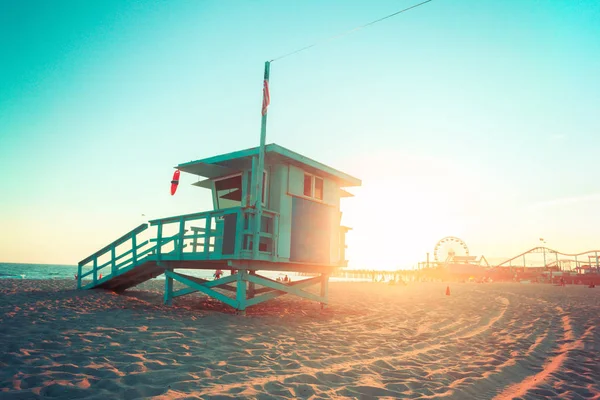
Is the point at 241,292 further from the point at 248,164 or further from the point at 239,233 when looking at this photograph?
the point at 248,164

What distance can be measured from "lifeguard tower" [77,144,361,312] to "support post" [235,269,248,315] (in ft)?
0.09

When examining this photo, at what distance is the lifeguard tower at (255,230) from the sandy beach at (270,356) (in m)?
1.63

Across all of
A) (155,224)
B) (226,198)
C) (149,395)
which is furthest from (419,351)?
(155,224)

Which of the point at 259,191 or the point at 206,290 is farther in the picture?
the point at 206,290

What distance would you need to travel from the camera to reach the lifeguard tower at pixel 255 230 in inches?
418

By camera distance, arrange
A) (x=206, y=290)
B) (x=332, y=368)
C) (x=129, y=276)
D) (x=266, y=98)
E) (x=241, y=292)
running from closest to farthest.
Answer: (x=332, y=368) → (x=241, y=292) → (x=266, y=98) → (x=206, y=290) → (x=129, y=276)

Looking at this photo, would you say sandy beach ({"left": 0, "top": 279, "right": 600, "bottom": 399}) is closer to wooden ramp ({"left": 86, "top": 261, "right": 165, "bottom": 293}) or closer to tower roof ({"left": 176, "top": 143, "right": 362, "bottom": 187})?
wooden ramp ({"left": 86, "top": 261, "right": 165, "bottom": 293})

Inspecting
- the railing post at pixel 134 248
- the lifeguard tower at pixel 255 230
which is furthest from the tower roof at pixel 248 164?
the railing post at pixel 134 248

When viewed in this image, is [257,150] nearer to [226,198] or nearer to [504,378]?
[226,198]

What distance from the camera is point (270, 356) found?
20.4ft

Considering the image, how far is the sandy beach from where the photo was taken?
15.0 feet

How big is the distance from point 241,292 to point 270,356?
4450mm

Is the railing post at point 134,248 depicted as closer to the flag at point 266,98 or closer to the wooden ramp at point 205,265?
the wooden ramp at point 205,265

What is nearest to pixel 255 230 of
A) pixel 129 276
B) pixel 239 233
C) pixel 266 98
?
pixel 239 233
